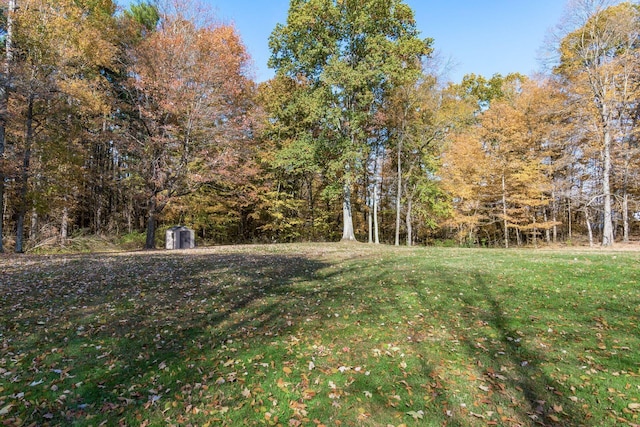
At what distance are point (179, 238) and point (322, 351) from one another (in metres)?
15.3

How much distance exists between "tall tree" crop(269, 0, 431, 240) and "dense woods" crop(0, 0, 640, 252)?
11 cm

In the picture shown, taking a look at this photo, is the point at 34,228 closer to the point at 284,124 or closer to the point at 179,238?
the point at 179,238

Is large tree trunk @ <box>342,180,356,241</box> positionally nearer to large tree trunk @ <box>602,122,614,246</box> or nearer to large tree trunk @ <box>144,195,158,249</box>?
large tree trunk @ <box>144,195,158,249</box>

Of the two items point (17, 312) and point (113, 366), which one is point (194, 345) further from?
point (17, 312)

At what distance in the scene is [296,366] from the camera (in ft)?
14.6

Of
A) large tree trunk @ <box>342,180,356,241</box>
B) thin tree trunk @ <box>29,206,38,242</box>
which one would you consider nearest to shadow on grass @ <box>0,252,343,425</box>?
thin tree trunk @ <box>29,206,38,242</box>

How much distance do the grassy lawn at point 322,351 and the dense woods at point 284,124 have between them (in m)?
10.3

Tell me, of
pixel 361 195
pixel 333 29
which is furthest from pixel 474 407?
pixel 361 195

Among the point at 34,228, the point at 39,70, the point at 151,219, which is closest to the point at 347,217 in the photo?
the point at 151,219

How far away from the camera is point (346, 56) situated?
21.4 metres

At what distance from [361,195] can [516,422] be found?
27559 mm

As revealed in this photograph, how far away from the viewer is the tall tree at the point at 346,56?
19.8 metres

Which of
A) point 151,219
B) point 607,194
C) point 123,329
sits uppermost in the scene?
point 607,194

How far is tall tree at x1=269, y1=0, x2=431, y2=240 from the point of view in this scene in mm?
19797
